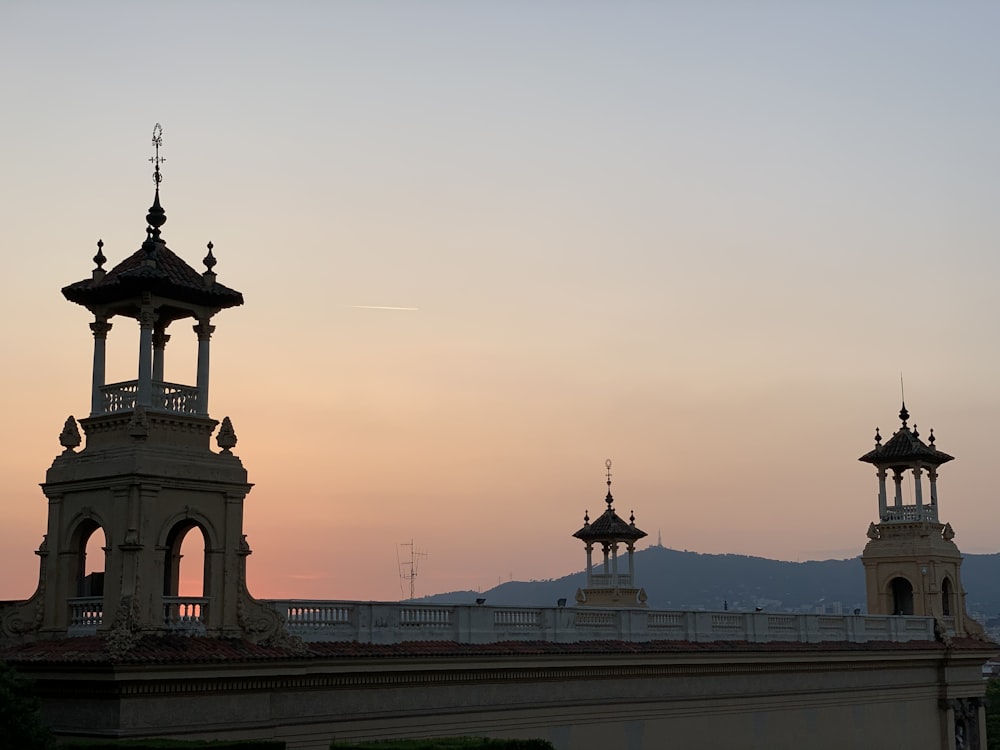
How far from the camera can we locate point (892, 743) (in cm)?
4872

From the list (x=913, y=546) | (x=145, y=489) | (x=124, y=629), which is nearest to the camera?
(x=124, y=629)

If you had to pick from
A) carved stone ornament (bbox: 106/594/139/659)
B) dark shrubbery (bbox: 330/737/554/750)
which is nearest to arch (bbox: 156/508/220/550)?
carved stone ornament (bbox: 106/594/139/659)

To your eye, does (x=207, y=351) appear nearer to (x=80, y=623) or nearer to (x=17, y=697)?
(x=80, y=623)

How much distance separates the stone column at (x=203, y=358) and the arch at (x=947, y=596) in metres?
38.4

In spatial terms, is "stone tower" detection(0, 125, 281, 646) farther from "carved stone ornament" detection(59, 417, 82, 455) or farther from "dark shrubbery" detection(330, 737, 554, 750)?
"dark shrubbery" detection(330, 737, 554, 750)

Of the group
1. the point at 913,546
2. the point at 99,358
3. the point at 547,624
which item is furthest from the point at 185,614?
the point at 913,546

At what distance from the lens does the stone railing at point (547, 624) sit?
30219 mm

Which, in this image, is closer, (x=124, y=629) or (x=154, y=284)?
(x=124, y=629)

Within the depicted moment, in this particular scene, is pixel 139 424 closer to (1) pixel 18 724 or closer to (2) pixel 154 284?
(2) pixel 154 284

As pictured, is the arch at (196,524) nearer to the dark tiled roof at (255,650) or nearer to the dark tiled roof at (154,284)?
the dark tiled roof at (255,650)

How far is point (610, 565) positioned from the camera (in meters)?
71.2

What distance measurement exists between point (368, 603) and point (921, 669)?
29066 mm

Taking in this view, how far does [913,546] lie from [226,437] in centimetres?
3666

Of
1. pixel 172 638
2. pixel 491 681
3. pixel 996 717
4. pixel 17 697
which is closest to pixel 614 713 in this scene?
pixel 491 681
